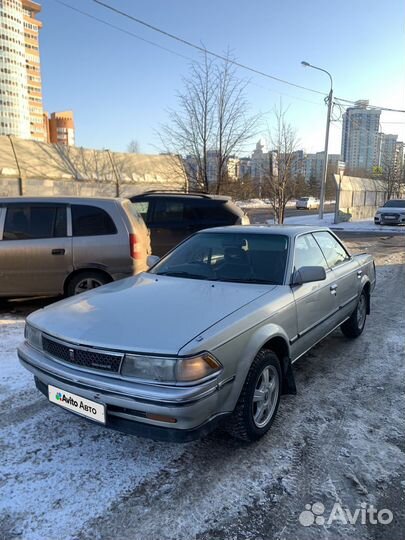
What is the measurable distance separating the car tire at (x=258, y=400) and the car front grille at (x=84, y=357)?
2.84 ft

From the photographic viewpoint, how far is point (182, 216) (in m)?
8.87

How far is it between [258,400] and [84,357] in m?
1.24

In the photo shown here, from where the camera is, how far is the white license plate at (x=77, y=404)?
8.43 feet

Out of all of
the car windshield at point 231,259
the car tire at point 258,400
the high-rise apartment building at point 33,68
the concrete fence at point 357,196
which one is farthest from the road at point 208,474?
the high-rise apartment building at point 33,68

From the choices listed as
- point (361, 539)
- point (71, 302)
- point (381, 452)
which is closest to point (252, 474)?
point (361, 539)

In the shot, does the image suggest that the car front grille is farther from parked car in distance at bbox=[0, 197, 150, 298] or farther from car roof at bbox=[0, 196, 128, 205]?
car roof at bbox=[0, 196, 128, 205]

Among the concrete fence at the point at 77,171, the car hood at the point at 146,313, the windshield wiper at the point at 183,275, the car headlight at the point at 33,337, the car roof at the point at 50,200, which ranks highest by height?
the concrete fence at the point at 77,171

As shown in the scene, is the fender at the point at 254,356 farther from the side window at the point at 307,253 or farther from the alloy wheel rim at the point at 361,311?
the alloy wheel rim at the point at 361,311

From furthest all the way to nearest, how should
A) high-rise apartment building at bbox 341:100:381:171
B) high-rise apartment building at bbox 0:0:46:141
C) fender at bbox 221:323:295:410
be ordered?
high-rise apartment building at bbox 0:0:46:141 < high-rise apartment building at bbox 341:100:381:171 < fender at bbox 221:323:295:410

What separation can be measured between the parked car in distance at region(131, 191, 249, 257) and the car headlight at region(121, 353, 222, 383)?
6325mm

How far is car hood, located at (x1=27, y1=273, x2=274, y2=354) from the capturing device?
101 inches

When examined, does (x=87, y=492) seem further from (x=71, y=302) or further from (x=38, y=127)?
(x=38, y=127)

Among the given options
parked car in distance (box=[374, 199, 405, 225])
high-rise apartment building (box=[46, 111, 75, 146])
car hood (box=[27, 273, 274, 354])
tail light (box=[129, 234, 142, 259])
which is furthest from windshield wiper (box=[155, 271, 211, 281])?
high-rise apartment building (box=[46, 111, 75, 146])

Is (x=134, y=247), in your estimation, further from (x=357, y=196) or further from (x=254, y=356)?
(x=357, y=196)
